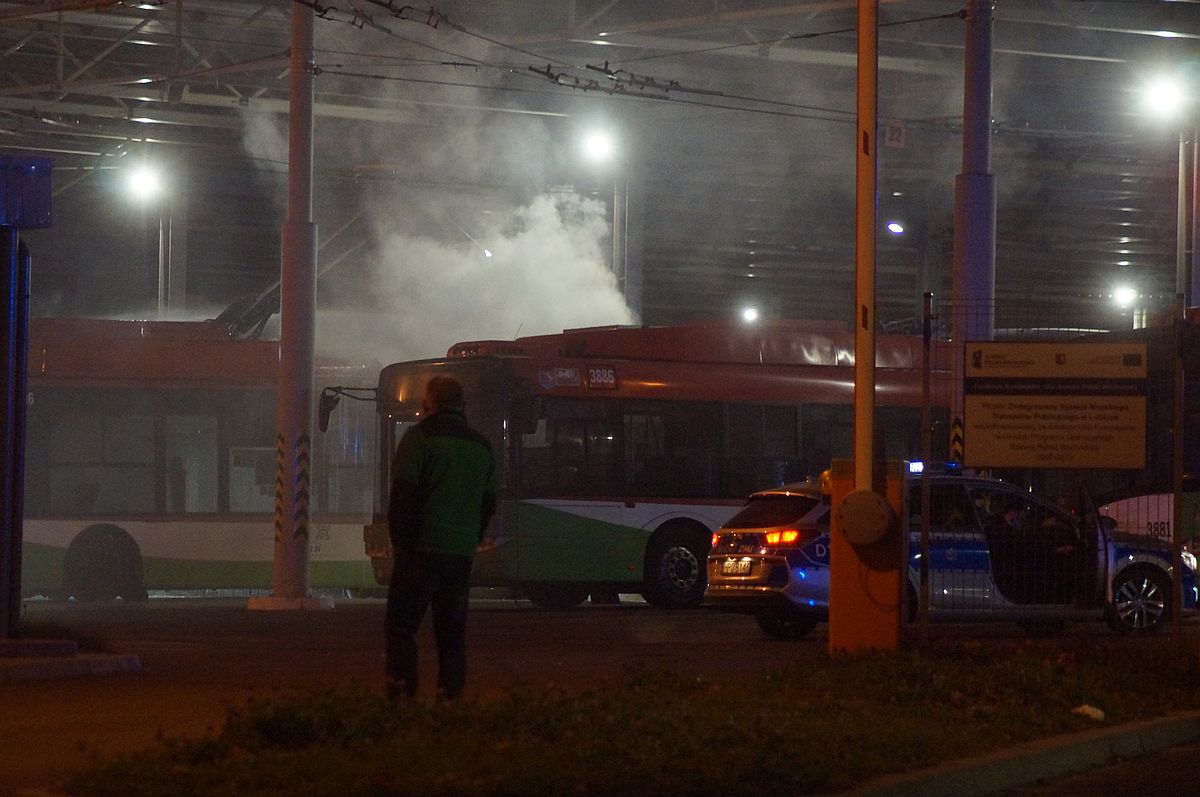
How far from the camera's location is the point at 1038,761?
26.9 feet

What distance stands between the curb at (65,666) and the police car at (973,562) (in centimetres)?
570

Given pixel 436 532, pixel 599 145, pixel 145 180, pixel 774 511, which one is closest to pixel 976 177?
pixel 774 511

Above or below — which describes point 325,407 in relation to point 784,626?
above

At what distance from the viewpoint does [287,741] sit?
269 inches

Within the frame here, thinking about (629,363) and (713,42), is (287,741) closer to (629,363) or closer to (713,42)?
(629,363)

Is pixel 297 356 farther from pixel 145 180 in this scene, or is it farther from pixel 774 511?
pixel 145 180

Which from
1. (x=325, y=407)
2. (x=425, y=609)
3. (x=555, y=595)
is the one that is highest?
(x=325, y=407)

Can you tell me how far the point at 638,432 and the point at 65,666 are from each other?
11.1 m

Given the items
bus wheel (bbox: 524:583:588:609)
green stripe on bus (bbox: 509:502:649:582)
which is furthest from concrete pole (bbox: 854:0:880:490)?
bus wheel (bbox: 524:583:588:609)

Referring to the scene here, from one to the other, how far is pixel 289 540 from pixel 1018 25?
1451 cm

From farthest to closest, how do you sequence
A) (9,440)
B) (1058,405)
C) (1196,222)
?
(1196,222), (9,440), (1058,405)

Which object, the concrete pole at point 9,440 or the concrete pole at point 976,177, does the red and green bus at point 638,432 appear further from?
the concrete pole at point 9,440

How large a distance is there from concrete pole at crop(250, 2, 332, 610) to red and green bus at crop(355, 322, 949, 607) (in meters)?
0.92

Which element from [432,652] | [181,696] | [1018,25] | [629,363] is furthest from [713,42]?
[181,696]
